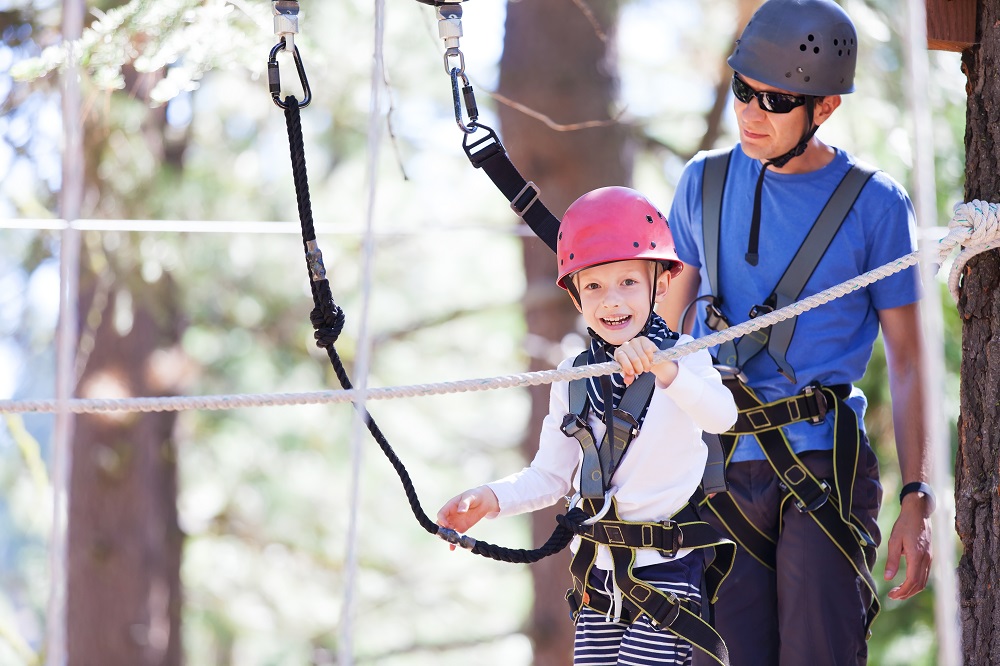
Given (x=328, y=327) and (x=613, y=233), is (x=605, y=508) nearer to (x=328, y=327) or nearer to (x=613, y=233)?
(x=613, y=233)

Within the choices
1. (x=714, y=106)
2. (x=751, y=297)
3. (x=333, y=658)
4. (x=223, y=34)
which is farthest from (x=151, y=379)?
(x=751, y=297)

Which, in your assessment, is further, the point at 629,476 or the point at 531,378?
the point at 629,476

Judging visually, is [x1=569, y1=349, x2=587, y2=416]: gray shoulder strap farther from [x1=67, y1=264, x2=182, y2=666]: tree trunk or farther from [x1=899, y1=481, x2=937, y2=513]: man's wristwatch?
[x1=67, y1=264, x2=182, y2=666]: tree trunk

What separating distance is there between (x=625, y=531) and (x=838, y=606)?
572 mm

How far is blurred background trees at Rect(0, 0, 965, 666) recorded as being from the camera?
18.5 feet

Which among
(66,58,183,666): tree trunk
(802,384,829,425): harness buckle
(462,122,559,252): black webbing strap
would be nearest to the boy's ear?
(462,122,559,252): black webbing strap

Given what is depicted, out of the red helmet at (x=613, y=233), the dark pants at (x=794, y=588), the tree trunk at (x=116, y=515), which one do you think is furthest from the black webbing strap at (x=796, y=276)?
the tree trunk at (x=116, y=515)

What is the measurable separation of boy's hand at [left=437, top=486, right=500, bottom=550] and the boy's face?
0.39 meters

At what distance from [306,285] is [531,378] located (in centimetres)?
671

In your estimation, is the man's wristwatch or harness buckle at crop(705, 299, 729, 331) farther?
harness buckle at crop(705, 299, 729, 331)

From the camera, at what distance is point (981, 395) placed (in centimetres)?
235

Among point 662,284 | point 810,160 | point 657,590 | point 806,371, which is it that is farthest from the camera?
point 810,160

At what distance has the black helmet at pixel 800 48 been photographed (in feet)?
8.47

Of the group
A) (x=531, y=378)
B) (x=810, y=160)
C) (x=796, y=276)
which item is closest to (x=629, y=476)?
(x=531, y=378)
